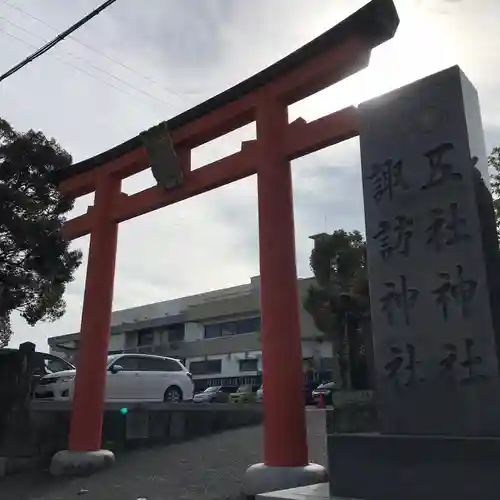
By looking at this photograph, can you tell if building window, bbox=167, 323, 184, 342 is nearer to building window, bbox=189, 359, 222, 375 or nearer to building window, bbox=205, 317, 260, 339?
building window, bbox=205, 317, 260, 339

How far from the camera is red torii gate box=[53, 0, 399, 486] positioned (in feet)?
20.1

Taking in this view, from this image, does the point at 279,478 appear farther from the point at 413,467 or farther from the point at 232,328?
the point at 232,328

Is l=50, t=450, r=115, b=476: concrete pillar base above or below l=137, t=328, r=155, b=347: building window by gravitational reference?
below

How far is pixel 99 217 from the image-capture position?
8.90 metres

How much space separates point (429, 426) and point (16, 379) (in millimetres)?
7203

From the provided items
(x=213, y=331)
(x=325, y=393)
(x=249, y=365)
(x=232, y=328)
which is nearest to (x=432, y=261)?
(x=325, y=393)

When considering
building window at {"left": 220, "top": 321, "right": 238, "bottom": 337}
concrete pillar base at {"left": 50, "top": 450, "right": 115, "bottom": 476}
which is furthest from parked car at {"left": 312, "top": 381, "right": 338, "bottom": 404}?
concrete pillar base at {"left": 50, "top": 450, "right": 115, "bottom": 476}

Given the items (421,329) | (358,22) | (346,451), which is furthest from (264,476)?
(358,22)

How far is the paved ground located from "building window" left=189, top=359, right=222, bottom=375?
2514 cm

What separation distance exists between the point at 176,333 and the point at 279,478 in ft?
108

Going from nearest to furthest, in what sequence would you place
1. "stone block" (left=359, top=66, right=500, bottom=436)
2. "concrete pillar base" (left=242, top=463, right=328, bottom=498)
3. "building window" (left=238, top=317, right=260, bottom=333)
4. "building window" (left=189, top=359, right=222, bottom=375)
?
1. "stone block" (left=359, top=66, right=500, bottom=436)
2. "concrete pillar base" (left=242, top=463, right=328, bottom=498)
3. "building window" (left=238, top=317, right=260, bottom=333)
4. "building window" (left=189, top=359, right=222, bottom=375)

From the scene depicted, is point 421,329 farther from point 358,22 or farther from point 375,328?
point 358,22

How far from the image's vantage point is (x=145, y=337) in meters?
39.7

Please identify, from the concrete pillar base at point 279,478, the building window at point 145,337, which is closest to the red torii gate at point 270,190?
the concrete pillar base at point 279,478
